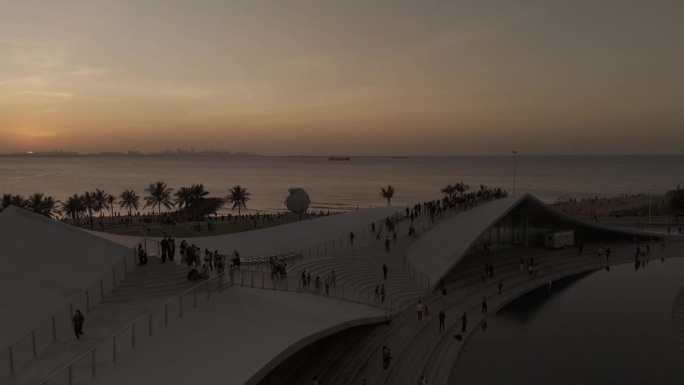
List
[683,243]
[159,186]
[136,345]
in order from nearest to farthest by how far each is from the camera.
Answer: [136,345] < [683,243] < [159,186]

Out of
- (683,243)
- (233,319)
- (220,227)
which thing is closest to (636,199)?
(683,243)

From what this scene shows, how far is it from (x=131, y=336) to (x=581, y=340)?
12.7m

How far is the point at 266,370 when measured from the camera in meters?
9.17

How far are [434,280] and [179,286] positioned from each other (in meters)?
11.2

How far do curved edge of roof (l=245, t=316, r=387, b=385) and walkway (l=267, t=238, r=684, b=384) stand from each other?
2.00 feet

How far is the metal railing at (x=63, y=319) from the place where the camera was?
27.8 feet

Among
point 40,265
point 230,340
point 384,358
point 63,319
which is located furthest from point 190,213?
point 230,340

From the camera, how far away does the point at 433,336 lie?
15.0m

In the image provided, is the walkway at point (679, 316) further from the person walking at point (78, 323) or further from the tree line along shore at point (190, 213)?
the tree line along shore at point (190, 213)

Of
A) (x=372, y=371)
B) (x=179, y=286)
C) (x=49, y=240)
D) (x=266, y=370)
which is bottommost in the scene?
(x=372, y=371)

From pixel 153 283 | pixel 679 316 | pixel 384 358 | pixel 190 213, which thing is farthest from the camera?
pixel 190 213

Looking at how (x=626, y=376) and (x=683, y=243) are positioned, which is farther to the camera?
(x=683, y=243)

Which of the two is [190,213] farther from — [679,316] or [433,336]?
[679,316]

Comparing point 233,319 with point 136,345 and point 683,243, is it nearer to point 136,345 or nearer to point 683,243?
point 136,345
